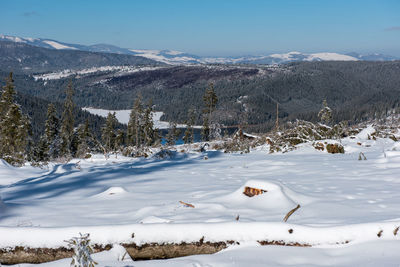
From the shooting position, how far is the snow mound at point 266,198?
4.25 metres

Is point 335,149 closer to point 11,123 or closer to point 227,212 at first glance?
point 227,212

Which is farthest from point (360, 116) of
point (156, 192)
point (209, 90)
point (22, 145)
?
point (156, 192)

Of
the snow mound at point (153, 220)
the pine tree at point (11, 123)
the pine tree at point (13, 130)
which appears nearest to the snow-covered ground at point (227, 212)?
the snow mound at point (153, 220)

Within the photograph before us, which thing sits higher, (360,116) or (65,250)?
(65,250)

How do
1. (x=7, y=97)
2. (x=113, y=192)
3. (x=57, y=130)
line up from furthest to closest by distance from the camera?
(x=57, y=130) → (x=7, y=97) → (x=113, y=192)

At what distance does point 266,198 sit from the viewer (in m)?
4.43

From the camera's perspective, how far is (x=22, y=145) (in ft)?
120

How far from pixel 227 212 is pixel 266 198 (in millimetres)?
707

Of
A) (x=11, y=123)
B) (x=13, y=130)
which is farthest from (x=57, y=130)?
(x=11, y=123)

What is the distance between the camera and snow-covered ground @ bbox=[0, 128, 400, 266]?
2996mm

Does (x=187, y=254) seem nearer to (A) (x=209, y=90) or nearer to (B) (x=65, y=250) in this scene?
(B) (x=65, y=250)

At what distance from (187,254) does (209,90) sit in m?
44.1

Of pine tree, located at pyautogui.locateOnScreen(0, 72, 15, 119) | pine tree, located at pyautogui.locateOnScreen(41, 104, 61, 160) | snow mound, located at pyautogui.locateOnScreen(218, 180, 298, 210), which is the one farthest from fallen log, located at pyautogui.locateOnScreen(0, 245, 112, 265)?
pine tree, located at pyautogui.locateOnScreen(41, 104, 61, 160)

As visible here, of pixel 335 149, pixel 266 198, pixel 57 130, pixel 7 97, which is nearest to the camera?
pixel 266 198
